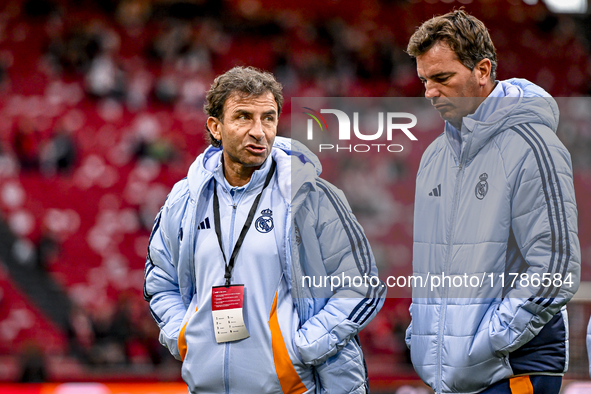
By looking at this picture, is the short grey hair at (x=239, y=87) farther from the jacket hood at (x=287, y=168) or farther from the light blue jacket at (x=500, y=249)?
the light blue jacket at (x=500, y=249)

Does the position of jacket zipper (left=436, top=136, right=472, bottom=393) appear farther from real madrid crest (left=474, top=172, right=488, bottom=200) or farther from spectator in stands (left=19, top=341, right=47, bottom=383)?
spectator in stands (left=19, top=341, right=47, bottom=383)

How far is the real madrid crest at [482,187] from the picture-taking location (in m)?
2.13

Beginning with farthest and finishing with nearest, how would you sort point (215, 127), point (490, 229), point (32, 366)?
point (32, 366) < point (215, 127) < point (490, 229)

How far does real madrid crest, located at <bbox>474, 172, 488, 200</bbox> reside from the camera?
83.8 inches

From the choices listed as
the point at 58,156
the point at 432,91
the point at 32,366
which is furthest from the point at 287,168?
the point at 58,156

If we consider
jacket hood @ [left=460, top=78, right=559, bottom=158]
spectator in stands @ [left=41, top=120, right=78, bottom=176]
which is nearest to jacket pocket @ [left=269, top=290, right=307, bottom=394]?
jacket hood @ [left=460, top=78, right=559, bottom=158]

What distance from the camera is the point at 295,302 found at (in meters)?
2.41

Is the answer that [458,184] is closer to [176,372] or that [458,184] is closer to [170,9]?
[176,372]

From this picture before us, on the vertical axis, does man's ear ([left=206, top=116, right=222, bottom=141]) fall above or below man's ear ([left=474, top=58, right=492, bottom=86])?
below

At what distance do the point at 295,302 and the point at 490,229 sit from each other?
747mm

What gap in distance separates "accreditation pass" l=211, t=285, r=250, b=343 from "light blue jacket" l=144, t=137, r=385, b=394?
3 cm

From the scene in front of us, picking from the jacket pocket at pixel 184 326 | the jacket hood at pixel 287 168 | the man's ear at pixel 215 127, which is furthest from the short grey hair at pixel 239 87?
the jacket pocket at pixel 184 326

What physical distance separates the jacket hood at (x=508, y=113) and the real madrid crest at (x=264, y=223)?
741mm

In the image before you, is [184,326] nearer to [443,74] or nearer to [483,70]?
[443,74]
